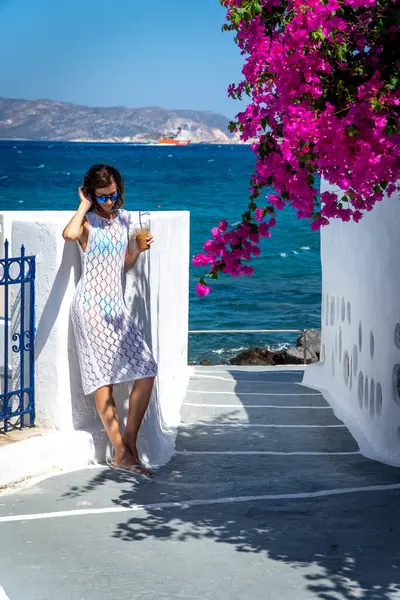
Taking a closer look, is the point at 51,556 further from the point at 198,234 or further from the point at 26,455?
the point at 198,234

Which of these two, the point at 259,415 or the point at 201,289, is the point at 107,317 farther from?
the point at 259,415

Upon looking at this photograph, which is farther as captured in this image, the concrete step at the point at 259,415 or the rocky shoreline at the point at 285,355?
the rocky shoreline at the point at 285,355

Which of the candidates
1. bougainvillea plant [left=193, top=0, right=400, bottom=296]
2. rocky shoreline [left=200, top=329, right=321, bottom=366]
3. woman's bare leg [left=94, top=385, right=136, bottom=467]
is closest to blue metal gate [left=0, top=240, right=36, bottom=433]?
woman's bare leg [left=94, top=385, right=136, bottom=467]

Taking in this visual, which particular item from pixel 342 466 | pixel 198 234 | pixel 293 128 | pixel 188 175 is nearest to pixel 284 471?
pixel 342 466

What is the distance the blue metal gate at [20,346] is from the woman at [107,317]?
315mm

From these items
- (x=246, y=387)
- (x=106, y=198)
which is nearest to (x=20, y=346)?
(x=106, y=198)

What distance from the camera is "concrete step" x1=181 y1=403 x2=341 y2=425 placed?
1116 cm

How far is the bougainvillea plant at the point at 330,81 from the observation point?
5.12 m

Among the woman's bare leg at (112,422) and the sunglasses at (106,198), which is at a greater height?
the sunglasses at (106,198)

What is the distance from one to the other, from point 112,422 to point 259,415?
449cm

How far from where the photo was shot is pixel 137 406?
735 centimetres

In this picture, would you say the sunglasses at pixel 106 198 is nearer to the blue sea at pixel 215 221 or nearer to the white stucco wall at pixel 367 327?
the white stucco wall at pixel 367 327

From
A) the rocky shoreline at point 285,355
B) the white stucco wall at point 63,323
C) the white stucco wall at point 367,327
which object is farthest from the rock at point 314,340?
the white stucco wall at point 63,323

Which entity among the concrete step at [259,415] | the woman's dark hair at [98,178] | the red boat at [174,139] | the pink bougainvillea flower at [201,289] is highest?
the red boat at [174,139]
